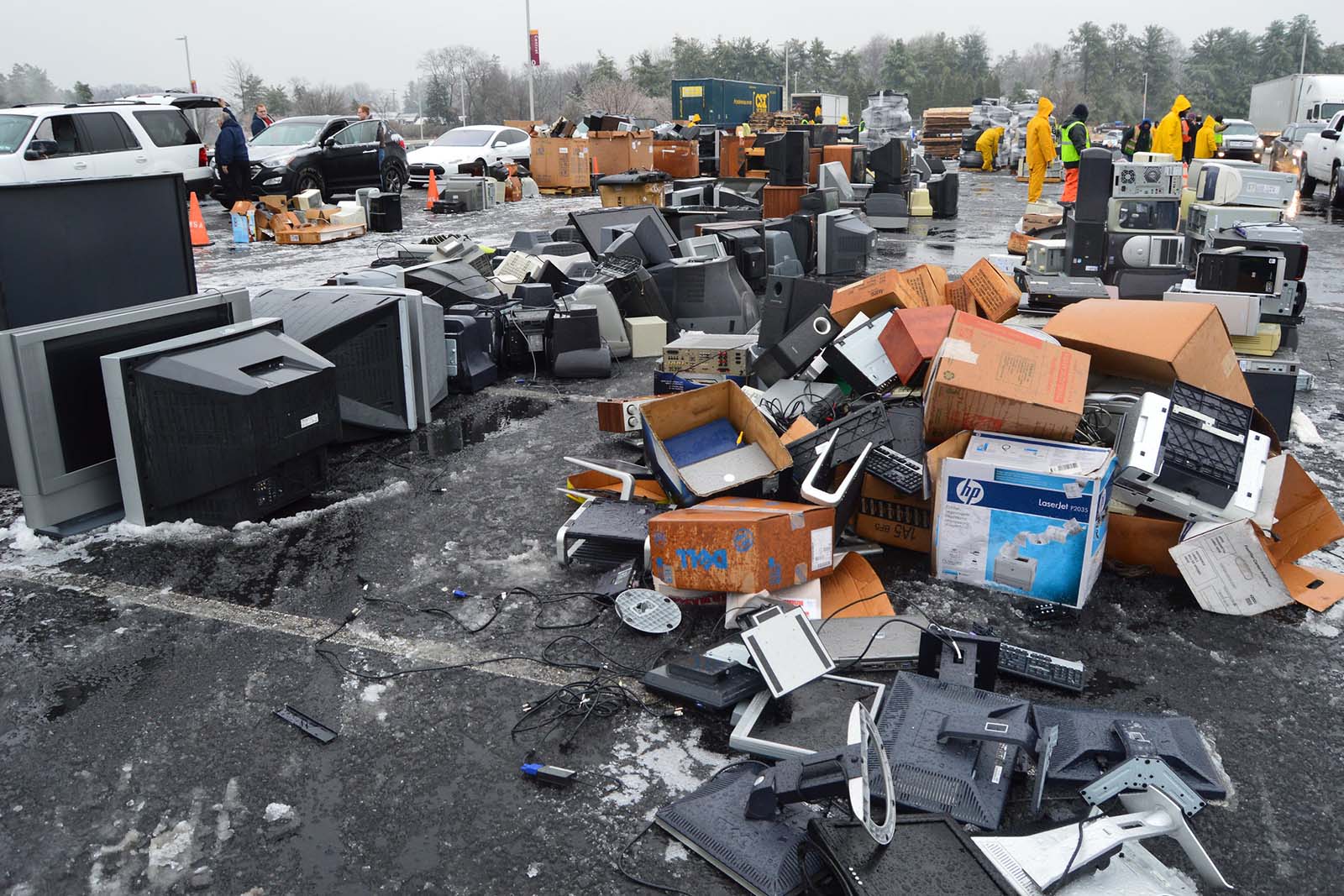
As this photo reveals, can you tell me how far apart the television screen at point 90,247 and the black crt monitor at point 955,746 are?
4337 mm

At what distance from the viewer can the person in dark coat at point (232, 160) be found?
14.6m

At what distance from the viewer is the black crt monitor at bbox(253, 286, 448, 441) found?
215 inches

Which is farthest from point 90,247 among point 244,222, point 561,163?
point 561,163

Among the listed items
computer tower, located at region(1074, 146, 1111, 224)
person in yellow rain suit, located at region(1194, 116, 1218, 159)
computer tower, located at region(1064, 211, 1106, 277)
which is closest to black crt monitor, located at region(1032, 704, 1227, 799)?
computer tower, located at region(1064, 211, 1106, 277)

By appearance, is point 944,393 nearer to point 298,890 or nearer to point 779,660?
point 779,660

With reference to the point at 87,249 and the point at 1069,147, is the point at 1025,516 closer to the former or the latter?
the point at 87,249

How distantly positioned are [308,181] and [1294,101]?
27.7m

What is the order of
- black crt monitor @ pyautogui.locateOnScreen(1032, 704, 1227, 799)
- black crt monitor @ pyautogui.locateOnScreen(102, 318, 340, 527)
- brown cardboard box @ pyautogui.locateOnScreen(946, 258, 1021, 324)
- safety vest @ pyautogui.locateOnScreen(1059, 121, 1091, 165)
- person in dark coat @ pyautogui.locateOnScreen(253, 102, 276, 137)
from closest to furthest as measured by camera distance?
black crt monitor @ pyautogui.locateOnScreen(1032, 704, 1227, 799) < black crt monitor @ pyautogui.locateOnScreen(102, 318, 340, 527) < brown cardboard box @ pyautogui.locateOnScreen(946, 258, 1021, 324) < safety vest @ pyautogui.locateOnScreen(1059, 121, 1091, 165) < person in dark coat @ pyautogui.locateOnScreen(253, 102, 276, 137)

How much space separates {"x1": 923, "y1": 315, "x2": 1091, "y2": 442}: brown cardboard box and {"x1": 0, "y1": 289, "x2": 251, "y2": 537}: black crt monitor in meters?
3.55

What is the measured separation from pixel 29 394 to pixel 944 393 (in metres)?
3.76

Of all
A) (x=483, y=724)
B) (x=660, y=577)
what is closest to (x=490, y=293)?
(x=660, y=577)

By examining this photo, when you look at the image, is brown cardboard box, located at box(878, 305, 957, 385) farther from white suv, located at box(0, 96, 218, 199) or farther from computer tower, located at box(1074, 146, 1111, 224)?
white suv, located at box(0, 96, 218, 199)

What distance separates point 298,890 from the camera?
248 cm

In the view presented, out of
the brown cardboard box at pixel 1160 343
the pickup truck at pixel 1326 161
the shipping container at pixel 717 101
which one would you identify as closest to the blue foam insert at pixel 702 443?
the brown cardboard box at pixel 1160 343
